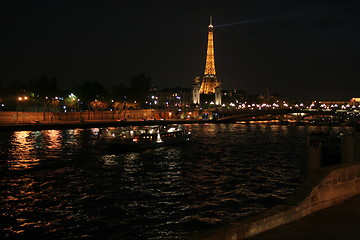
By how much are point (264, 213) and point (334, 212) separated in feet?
5.77

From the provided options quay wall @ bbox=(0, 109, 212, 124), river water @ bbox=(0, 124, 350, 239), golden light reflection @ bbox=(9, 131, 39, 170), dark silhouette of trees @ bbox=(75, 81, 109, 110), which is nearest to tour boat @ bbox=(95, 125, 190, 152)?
river water @ bbox=(0, 124, 350, 239)

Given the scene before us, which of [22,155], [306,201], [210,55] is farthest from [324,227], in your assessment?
[210,55]

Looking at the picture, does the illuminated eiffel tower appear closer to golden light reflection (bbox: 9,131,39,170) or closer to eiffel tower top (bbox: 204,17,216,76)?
eiffel tower top (bbox: 204,17,216,76)

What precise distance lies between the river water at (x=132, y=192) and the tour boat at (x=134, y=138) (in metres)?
4.08

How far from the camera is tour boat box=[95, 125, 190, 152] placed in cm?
3788

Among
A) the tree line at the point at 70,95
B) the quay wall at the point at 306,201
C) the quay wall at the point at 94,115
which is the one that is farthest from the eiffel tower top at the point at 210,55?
the quay wall at the point at 306,201

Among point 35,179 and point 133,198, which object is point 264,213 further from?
point 35,179

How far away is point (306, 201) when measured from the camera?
7492 millimetres

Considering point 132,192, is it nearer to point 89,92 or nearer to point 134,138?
point 134,138

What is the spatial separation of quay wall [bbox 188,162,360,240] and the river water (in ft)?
18.6

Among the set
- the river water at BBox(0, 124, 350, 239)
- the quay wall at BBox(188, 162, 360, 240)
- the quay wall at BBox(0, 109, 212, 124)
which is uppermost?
the quay wall at BBox(0, 109, 212, 124)

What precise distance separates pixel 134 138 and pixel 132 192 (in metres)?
21.8

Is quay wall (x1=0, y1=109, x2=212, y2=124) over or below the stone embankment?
over

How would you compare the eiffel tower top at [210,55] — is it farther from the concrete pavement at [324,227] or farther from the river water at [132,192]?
the concrete pavement at [324,227]
